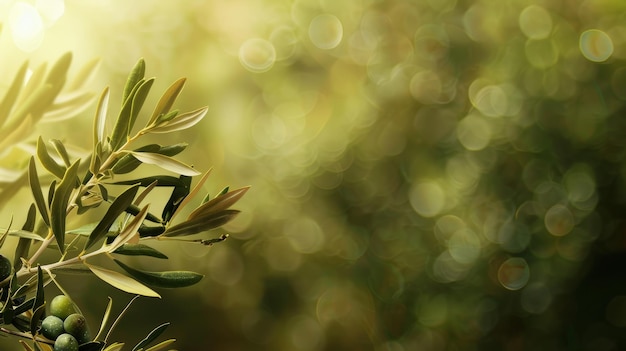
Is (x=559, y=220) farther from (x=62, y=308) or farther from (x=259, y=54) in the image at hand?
(x=62, y=308)

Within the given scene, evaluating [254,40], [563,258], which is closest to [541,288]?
[563,258]

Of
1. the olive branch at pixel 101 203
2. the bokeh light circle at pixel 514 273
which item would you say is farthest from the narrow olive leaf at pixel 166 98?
the bokeh light circle at pixel 514 273

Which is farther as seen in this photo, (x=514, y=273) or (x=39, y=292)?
(x=514, y=273)

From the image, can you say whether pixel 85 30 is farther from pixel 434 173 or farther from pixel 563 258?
pixel 563 258

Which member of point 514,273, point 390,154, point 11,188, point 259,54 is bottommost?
point 514,273

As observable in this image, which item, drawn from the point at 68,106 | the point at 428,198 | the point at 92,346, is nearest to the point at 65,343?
the point at 92,346

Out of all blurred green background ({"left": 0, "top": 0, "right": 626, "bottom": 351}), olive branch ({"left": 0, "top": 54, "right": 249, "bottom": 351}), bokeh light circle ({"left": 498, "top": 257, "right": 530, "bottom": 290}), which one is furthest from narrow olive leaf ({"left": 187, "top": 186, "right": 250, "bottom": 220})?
bokeh light circle ({"left": 498, "top": 257, "right": 530, "bottom": 290})

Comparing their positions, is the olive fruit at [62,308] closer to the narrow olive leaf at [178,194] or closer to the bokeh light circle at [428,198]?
the narrow olive leaf at [178,194]
